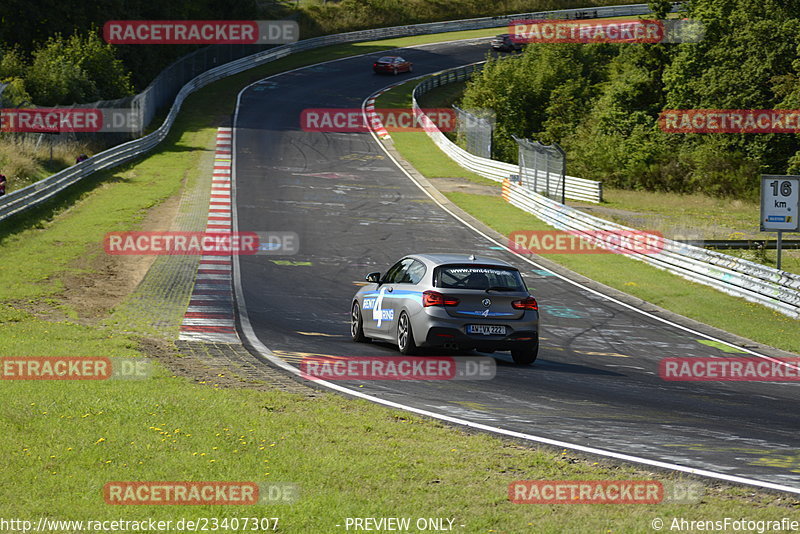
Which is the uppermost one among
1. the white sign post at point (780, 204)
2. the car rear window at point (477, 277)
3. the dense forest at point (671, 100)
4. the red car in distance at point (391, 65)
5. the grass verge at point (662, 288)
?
the red car in distance at point (391, 65)

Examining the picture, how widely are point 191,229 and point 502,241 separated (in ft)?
32.8

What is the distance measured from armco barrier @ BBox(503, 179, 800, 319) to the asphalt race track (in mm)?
3230

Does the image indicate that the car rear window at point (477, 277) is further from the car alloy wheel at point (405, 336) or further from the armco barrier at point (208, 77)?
the armco barrier at point (208, 77)

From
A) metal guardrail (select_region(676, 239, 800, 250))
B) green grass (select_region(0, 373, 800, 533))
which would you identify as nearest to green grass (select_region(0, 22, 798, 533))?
green grass (select_region(0, 373, 800, 533))

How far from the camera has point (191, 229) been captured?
28.2 m

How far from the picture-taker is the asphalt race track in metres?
8.73

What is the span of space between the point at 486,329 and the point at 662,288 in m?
11.5

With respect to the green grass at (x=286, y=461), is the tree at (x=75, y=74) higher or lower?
higher

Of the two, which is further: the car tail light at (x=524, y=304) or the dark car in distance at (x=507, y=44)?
the dark car in distance at (x=507, y=44)

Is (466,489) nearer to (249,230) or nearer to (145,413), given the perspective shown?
(145,413)

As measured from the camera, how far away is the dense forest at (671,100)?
46312mm

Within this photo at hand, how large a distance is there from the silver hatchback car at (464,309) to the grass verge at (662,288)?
6432 millimetres

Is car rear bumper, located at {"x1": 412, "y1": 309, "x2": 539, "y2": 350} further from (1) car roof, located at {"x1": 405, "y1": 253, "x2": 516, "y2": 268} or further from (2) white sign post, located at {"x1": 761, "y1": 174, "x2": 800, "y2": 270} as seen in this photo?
(2) white sign post, located at {"x1": 761, "y1": 174, "x2": 800, "y2": 270}

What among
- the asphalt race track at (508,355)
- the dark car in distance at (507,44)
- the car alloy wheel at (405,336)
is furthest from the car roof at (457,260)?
the dark car in distance at (507,44)
